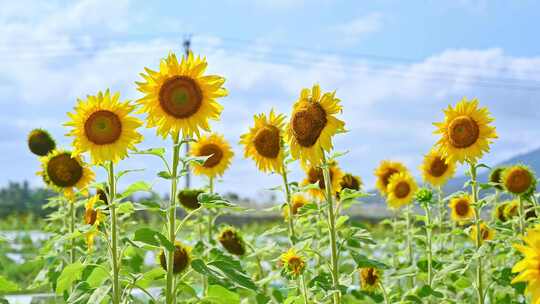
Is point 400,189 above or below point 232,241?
above

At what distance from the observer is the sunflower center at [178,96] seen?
3082mm

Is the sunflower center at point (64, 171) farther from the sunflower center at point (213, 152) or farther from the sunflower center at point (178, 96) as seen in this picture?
the sunflower center at point (178, 96)

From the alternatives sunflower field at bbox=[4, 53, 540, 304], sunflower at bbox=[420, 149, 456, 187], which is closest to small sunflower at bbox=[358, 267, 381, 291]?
sunflower field at bbox=[4, 53, 540, 304]

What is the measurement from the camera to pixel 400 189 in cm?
558

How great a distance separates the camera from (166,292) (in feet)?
10.2

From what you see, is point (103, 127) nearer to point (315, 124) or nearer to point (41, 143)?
point (315, 124)

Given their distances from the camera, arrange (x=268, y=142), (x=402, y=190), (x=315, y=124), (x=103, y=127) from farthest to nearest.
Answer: (x=402, y=190) < (x=268, y=142) < (x=315, y=124) < (x=103, y=127)

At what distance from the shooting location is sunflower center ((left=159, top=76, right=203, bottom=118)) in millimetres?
3082

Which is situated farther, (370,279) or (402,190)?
(402,190)

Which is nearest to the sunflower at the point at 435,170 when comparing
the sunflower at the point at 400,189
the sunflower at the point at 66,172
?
the sunflower at the point at 400,189

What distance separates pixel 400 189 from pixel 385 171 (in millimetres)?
321

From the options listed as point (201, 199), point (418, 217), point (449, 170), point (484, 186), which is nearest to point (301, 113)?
point (201, 199)

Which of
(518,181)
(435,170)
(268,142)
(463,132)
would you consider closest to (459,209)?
(435,170)

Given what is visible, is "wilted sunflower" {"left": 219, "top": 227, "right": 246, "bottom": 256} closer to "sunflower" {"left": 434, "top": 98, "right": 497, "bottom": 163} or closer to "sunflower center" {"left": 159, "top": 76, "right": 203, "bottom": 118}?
"sunflower" {"left": 434, "top": 98, "right": 497, "bottom": 163}
